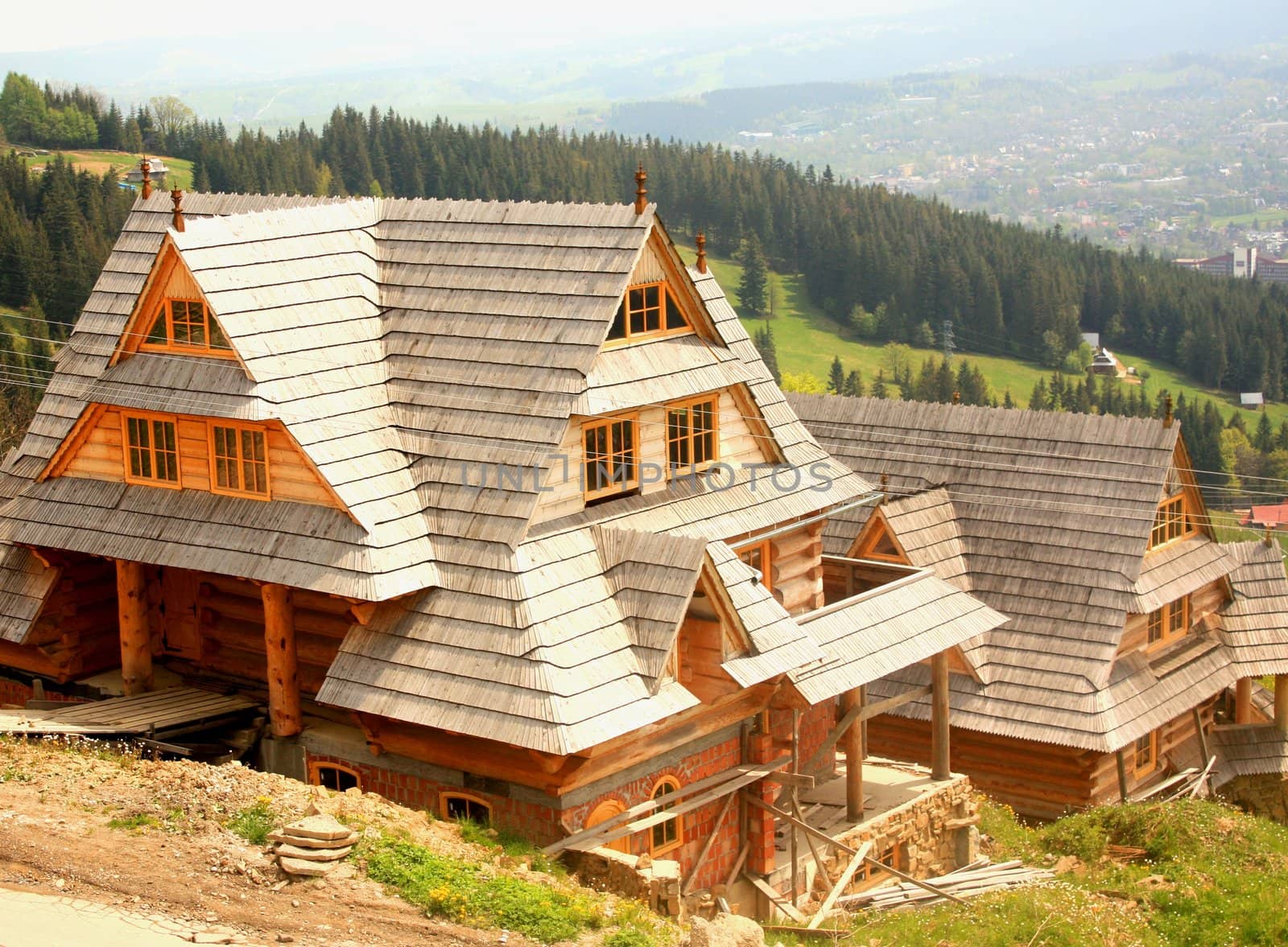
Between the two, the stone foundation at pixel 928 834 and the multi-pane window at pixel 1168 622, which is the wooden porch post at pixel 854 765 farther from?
the multi-pane window at pixel 1168 622

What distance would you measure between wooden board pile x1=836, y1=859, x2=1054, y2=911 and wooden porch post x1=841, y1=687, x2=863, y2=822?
4.26ft

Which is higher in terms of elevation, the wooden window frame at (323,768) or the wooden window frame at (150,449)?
the wooden window frame at (150,449)

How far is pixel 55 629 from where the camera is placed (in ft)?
79.9

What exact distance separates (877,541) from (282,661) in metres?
11.3

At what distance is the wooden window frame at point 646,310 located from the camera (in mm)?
21922

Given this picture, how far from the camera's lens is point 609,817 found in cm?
2048

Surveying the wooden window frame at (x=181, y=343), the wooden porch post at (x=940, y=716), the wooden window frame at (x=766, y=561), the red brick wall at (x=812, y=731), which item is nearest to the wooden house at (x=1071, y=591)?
the wooden porch post at (x=940, y=716)

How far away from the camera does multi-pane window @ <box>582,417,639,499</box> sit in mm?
21719

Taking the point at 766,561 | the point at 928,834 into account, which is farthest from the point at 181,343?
the point at 928,834

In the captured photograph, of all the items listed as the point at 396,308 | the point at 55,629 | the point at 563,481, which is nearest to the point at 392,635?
the point at 563,481

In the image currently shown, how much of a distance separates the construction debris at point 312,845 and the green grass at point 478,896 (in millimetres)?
298

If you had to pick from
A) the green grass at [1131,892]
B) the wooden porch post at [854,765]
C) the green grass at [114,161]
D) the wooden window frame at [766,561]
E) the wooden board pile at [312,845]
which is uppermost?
the green grass at [114,161]

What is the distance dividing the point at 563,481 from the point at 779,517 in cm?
385

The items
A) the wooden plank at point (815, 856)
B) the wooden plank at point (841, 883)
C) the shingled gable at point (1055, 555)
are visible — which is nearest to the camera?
the wooden plank at point (841, 883)
